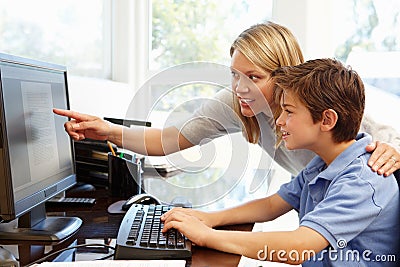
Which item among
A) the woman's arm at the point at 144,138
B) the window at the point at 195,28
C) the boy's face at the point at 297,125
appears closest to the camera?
the boy's face at the point at 297,125

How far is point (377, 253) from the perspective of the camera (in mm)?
1074

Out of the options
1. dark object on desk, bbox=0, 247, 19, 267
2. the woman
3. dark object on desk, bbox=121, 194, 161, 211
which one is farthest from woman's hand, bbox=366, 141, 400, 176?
dark object on desk, bbox=0, 247, 19, 267

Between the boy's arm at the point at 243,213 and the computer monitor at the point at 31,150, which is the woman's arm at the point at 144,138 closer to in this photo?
the computer monitor at the point at 31,150

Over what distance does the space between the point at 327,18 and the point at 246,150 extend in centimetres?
121

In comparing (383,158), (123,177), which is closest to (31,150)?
(123,177)

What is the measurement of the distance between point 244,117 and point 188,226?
57 cm

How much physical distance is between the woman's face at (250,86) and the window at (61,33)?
0.77 meters

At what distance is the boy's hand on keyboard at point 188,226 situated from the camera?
97cm

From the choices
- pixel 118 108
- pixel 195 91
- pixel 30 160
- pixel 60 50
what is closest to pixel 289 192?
pixel 195 91

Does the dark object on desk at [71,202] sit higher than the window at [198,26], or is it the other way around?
the window at [198,26]

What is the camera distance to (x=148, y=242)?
36.9 inches

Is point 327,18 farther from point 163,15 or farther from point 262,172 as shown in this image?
point 262,172

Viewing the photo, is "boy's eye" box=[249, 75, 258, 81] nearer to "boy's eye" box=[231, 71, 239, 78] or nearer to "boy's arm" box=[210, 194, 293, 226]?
"boy's eye" box=[231, 71, 239, 78]

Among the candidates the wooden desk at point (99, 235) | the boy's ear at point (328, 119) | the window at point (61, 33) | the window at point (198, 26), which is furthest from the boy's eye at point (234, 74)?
the window at point (198, 26)
